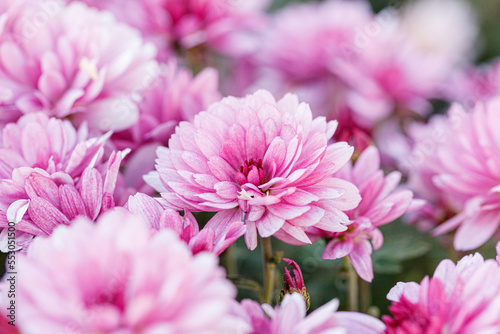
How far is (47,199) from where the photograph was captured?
478mm

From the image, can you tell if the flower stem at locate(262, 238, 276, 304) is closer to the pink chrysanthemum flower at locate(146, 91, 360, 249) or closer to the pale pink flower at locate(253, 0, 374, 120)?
the pink chrysanthemum flower at locate(146, 91, 360, 249)

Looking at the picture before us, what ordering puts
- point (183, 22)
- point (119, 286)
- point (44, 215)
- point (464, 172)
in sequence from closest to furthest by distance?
point (119, 286) < point (44, 215) < point (464, 172) < point (183, 22)

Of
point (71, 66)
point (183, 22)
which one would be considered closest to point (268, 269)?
point (71, 66)

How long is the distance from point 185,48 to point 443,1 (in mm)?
774

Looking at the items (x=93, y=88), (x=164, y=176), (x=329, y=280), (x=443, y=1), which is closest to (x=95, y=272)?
(x=164, y=176)

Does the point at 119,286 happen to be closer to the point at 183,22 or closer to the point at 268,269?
the point at 268,269

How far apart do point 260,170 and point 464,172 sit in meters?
0.25

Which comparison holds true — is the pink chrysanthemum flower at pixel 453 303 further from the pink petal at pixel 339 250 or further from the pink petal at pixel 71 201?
the pink petal at pixel 71 201

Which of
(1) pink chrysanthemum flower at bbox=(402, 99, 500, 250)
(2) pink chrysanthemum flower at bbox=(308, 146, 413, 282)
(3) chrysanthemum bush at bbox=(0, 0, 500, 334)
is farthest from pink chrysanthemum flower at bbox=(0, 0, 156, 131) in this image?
(1) pink chrysanthemum flower at bbox=(402, 99, 500, 250)

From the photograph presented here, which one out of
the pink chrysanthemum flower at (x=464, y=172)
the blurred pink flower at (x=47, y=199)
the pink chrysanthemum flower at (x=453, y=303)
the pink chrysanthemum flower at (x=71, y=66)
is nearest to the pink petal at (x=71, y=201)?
the blurred pink flower at (x=47, y=199)

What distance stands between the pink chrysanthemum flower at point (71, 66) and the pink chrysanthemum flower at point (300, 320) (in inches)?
10.7

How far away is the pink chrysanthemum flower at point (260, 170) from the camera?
0.45 m

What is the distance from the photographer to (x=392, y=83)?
2.98 ft

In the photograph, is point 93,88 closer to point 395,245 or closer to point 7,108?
point 7,108
